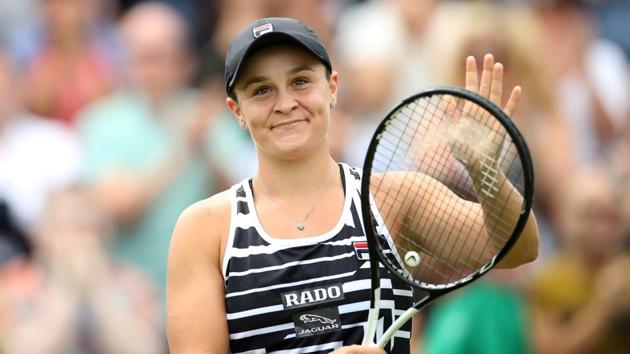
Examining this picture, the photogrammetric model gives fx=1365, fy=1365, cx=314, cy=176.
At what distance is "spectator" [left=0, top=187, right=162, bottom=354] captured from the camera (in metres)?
6.79

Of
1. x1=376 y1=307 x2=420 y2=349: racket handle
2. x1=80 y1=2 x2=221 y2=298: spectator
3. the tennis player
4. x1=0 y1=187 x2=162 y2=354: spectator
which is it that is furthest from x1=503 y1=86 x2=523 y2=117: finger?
x1=80 y1=2 x2=221 y2=298: spectator

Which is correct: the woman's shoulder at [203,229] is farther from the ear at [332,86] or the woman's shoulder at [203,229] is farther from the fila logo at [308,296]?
the ear at [332,86]

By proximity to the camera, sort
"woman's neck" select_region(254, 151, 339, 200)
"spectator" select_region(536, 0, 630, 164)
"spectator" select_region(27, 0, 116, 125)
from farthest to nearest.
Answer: "spectator" select_region(536, 0, 630, 164) < "spectator" select_region(27, 0, 116, 125) < "woman's neck" select_region(254, 151, 339, 200)

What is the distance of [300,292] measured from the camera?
399cm

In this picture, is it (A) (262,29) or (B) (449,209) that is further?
(B) (449,209)

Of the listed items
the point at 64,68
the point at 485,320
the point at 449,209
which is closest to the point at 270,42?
the point at 449,209

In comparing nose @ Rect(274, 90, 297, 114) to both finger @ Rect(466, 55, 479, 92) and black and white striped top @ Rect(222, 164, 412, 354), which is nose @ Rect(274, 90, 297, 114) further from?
finger @ Rect(466, 55, 479, 92)

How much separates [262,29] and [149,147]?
3721 millimetres

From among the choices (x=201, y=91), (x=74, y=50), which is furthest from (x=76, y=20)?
(x=201, y=91)

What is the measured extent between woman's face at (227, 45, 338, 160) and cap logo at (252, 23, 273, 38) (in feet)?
0.21

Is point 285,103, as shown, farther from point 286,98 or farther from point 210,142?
point 210,142

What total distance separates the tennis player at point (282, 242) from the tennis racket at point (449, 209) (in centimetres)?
6

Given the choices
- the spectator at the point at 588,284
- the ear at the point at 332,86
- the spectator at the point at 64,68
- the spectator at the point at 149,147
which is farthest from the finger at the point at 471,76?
the spectator at the point at 64,68

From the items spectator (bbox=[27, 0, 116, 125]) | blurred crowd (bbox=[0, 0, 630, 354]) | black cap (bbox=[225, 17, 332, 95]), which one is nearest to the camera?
black cap (bbox=[225, 17, 332, 95])
